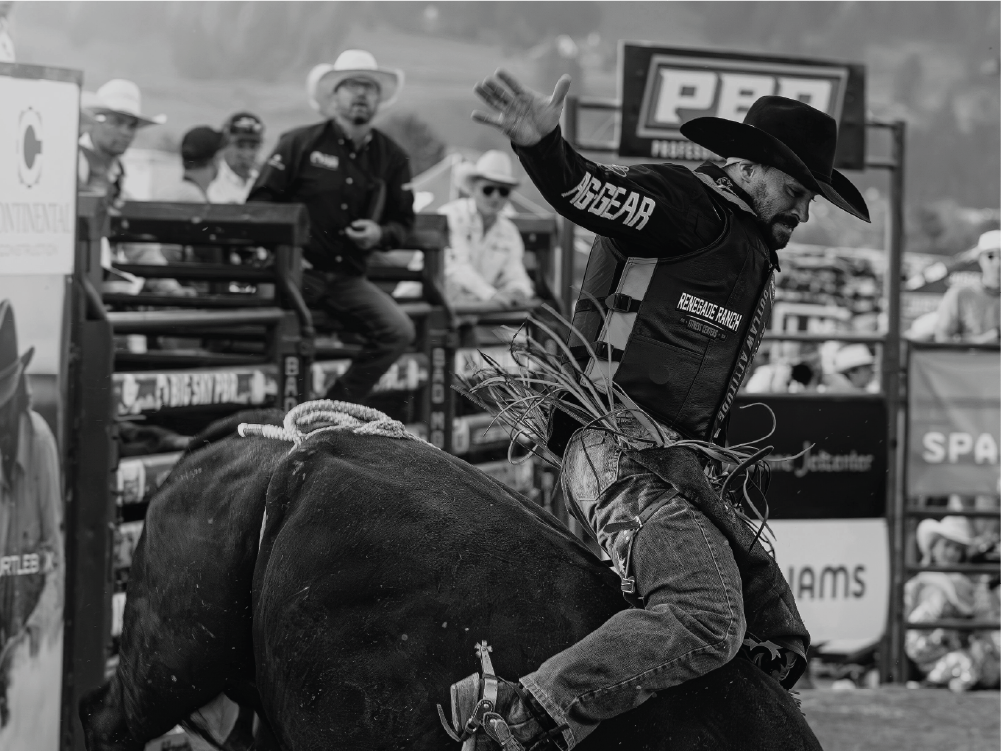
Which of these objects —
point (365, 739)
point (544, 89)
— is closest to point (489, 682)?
point (365, 739)

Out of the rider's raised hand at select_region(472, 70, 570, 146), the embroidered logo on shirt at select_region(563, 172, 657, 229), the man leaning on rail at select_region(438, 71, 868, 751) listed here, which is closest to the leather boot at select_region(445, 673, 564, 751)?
the man leaning on rail at select_region(438, 71, 868, 751)

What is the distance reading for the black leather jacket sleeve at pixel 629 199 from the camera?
2869 mm

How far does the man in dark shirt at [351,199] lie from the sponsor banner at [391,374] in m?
0.06

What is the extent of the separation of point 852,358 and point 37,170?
686 cm

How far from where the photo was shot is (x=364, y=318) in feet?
21.1

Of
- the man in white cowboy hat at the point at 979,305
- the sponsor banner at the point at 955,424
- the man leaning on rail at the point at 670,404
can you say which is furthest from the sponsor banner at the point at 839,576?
the man leaning on rail at the point at 670,404

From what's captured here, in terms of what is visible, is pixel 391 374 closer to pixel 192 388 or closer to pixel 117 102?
pixel 192 388

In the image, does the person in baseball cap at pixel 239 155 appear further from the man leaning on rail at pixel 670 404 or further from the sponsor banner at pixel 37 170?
the man leaning on rail at pixel 670 404

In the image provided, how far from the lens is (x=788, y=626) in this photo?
3301 mm

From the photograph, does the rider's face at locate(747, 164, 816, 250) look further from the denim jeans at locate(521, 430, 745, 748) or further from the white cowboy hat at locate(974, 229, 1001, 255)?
the white cowboy hat at locate(974, 229, 1001, 255)

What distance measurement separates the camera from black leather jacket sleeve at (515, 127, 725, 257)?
2.87 m

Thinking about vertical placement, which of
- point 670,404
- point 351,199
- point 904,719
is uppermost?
point 351,199

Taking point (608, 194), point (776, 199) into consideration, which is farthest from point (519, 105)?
point (776, 199)

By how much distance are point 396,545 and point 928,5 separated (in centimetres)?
2991
